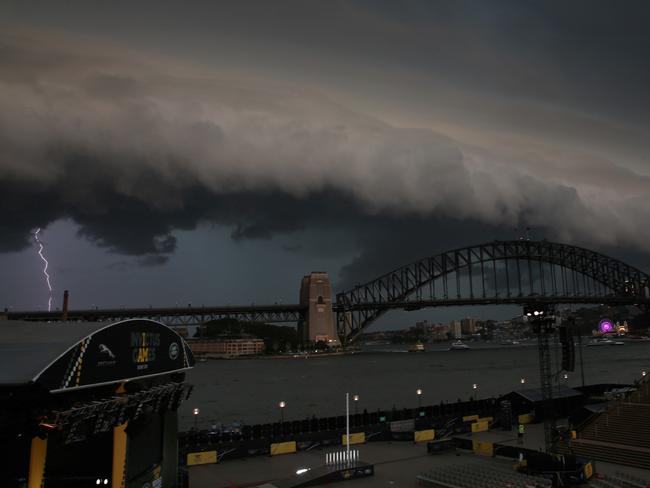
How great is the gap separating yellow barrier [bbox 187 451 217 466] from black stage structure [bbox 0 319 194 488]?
657 centimetres

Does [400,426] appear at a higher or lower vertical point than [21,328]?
lower

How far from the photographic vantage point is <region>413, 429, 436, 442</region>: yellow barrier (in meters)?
26.8

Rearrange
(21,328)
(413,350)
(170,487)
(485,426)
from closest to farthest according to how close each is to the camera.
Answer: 1. (21,328)
2. (170,487)
3. (485,426)
4. (413,350)

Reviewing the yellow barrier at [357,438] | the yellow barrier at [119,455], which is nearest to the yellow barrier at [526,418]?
the yellow barrier at [357,438]

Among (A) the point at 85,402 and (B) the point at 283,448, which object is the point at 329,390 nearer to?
(B) the point at 283,448

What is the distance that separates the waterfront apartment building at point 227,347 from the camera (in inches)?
6919

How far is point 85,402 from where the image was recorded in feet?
37.4

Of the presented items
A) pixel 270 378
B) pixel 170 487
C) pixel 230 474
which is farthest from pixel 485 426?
pixel 270 378

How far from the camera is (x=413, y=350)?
195500mm

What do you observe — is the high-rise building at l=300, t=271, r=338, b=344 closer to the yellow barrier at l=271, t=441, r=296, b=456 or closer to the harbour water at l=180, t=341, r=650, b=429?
the harbour water at l=180, t=341, r=650, b=429

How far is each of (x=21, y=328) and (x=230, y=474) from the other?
1107 centimetres

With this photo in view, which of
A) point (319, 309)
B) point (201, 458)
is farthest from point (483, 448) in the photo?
point (319, 309)

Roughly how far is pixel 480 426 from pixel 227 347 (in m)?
153

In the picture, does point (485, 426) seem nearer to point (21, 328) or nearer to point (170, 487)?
point (170, 487)
